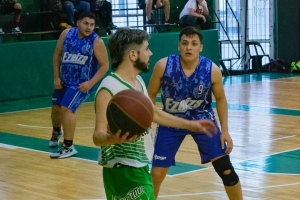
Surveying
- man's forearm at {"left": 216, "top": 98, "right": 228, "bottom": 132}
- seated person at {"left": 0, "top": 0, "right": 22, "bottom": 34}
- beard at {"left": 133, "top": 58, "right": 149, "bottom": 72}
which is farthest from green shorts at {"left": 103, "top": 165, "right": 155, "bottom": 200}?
seated person at {"left": 0, "top": 0, "right": 22, "bottom": 34}

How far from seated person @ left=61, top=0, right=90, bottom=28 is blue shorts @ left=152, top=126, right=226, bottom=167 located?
10.2 m

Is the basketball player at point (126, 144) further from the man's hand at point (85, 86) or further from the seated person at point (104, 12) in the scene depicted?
the seated person at point (104, 12)

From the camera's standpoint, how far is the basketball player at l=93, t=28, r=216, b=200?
398cm

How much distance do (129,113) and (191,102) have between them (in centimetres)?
214

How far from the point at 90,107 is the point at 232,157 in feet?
18.7

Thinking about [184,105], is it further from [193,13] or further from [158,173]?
[193,13]

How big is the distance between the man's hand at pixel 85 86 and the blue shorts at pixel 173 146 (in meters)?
2.92

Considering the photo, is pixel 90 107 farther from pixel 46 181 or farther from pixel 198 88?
pixel 198 88

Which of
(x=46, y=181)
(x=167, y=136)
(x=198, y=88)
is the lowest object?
(x=46, y=181)

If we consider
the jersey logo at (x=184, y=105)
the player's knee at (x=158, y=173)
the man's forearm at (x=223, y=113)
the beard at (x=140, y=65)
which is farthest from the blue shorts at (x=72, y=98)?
the beard at (x=140, y=65)

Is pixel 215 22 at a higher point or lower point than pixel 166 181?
higher

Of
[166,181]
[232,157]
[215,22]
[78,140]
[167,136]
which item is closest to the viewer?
[167,136]

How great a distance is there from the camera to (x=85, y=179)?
7441mm

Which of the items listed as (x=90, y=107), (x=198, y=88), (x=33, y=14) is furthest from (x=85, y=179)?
(x=33, y=14)
